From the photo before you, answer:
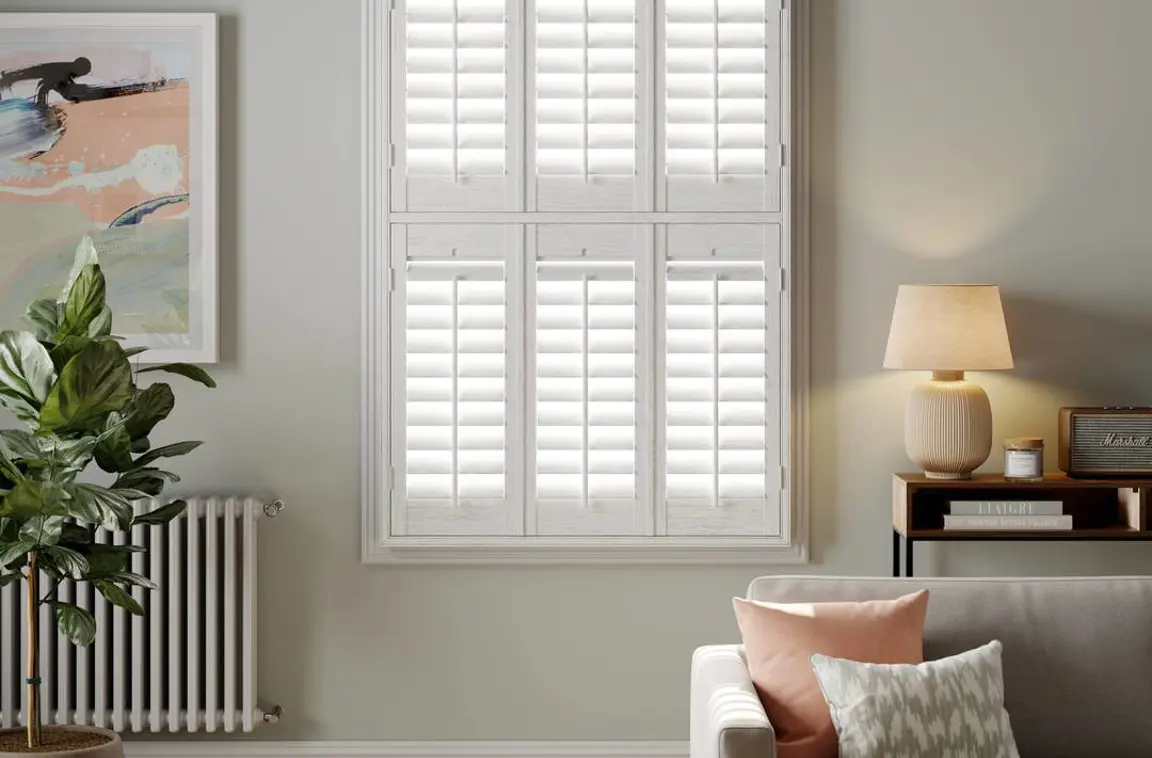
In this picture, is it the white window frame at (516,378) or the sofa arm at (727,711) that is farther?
the white window frame at (516,378)

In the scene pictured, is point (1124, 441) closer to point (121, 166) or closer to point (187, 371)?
point (187, 371)

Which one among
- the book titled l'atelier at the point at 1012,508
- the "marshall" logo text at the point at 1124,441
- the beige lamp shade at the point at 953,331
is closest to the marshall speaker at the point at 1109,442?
the "marshall" logo text at the point at 1124,441

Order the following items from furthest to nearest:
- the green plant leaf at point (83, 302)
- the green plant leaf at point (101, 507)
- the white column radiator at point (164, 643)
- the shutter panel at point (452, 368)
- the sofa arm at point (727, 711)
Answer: the shutter panel at point (452, 368)
the white column radiator at point (164, 643)
the green plant leaf at point (83, 302)
the green plant leaf at point (101, 507)
the sofa arm at point (727, 711)

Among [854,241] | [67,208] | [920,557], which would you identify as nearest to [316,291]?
[67,208]

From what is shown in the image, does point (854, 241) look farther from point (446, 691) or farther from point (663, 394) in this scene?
point (446, 691)

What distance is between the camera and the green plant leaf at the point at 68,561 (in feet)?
8.28

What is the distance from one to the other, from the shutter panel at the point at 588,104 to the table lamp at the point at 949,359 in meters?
0.83

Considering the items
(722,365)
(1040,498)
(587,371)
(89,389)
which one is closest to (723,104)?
(722,365)

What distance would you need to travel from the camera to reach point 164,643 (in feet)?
10.4

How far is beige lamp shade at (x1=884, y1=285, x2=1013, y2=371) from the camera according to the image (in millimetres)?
2914

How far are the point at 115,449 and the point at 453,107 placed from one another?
132 centimetres

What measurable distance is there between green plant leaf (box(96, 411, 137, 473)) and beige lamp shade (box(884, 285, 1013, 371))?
1.98m

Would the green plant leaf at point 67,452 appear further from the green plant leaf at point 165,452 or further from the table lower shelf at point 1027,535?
the table lower shelf at point 1027,535

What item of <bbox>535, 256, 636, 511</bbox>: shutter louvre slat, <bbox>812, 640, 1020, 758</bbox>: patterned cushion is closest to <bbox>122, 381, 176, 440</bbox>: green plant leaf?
<bbox>535, 256, 636, 511</bbox>: shutter louvre slat
